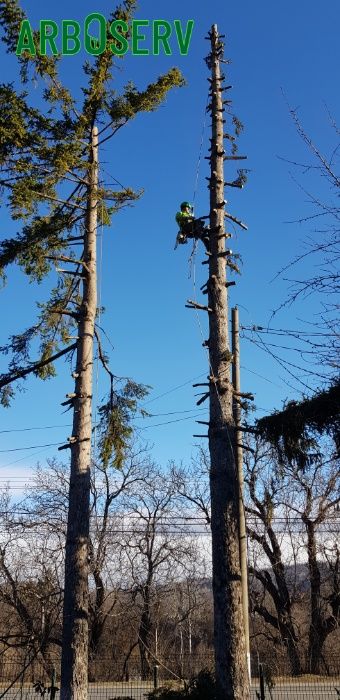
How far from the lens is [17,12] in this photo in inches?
420

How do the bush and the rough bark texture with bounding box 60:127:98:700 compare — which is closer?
the rough bark texture with bounding box 60:127:98:700

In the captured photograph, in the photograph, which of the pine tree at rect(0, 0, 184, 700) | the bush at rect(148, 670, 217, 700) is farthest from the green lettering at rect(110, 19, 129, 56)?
the bush at rect(148, 670, 217, 700)

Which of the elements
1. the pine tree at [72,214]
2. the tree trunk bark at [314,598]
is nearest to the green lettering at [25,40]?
the pine tree at [72,214]

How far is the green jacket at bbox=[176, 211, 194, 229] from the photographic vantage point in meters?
10.5

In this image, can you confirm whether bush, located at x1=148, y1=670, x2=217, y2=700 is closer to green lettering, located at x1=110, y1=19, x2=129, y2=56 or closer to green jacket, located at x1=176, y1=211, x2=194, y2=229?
green jacket, located at x1=176, y1=211, x2=194, y2=229

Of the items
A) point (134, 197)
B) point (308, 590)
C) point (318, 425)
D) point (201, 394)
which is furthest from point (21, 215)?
point (308, 590)

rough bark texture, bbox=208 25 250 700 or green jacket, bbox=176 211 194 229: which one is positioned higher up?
green jacket, bbox=176 211 194 229

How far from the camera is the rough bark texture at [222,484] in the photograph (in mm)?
8094

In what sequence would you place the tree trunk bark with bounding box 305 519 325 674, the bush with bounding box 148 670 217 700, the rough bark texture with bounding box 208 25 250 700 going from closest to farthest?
the rough bark texture with bounding box 208 25 250 700, the bush with bounding box 148 670 217 700, the tree trunk bark with bounding box 305 519 325 674

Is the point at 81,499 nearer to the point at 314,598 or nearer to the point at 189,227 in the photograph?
the point at 189,227

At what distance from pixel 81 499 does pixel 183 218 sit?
4.77 m

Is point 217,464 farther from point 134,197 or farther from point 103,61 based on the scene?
point 103,61

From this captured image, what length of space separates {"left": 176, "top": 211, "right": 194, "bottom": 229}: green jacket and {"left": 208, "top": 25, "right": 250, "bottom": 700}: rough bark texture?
1.34 feet

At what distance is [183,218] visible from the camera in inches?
415
